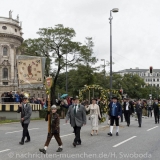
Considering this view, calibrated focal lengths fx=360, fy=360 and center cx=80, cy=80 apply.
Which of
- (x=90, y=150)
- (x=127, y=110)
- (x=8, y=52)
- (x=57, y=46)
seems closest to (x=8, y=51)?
(x=8, y=52)

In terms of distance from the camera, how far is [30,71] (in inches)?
912

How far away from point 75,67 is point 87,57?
2321mm

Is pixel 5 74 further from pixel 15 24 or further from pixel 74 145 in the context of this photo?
pixel 74 145

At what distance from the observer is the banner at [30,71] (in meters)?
22.3

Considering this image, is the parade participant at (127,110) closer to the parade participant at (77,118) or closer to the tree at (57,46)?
the parade participant at (77,118)

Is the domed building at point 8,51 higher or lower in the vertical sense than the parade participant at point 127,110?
higher

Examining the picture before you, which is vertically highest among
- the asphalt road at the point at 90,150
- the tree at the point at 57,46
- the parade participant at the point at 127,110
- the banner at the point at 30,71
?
the tree at the point at 57,46

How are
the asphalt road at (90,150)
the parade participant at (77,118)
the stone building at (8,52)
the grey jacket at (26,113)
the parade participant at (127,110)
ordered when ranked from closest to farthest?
the asphalt road at (90,150), the parade participant at (77,118), the grey jacket at (26,113), the parade participant at (127,110), the stone building at (8,52)

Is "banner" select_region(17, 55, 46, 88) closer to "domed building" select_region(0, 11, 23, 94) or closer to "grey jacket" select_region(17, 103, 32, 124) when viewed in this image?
"grey jacket" select_region(17, 103, 32, 124)

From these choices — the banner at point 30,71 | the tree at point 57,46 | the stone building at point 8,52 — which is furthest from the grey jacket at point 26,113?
the stone building at point 8,52

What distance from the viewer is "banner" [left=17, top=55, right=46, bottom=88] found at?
2231cm

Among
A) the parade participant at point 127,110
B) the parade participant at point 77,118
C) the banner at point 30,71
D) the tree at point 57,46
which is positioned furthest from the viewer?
the tree at point 57,46

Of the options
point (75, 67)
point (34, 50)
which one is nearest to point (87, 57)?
point (75, 67)

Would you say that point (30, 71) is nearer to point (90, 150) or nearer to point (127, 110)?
point (127, 110)
